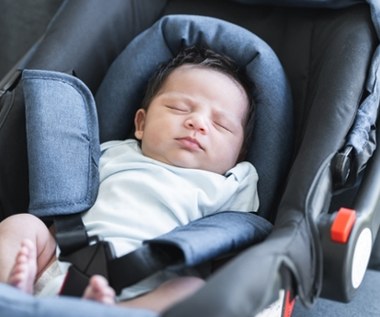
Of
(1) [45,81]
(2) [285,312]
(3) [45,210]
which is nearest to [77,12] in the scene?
(1) [45,81]

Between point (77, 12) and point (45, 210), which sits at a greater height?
point (77, 12)

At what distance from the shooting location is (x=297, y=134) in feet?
4.75

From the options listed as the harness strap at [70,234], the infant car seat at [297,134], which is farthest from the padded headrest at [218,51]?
the harness strap at [70,234]

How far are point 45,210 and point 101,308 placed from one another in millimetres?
488

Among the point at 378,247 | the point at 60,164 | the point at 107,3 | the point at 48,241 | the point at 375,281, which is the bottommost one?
the point at 375,281

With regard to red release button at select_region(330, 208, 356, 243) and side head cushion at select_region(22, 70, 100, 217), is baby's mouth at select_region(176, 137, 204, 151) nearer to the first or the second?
side head cushion at select_region(22, 70, 100, 217)

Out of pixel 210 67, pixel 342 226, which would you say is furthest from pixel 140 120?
pixel 342 226

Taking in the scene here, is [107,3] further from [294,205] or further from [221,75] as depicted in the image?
[294,205]

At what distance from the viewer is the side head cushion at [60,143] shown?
4.20ft

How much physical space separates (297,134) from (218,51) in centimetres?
26

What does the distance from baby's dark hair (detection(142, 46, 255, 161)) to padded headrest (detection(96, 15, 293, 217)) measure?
0.06ft

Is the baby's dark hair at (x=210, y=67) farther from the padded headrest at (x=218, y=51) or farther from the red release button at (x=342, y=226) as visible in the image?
the red release button at (x=342, y=226)

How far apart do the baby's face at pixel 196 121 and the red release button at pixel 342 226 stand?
379mm

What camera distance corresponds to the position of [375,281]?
1.62 metres
